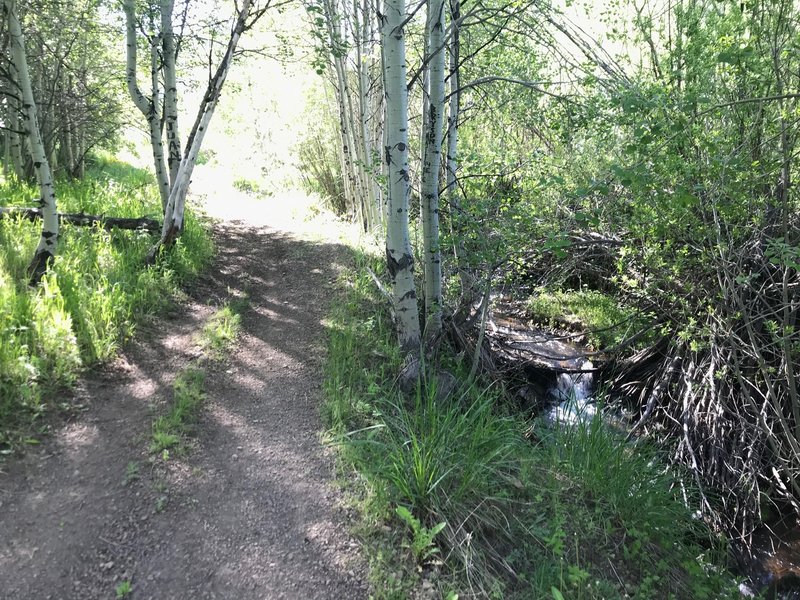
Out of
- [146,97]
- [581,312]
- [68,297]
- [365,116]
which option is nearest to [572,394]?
[581,312]

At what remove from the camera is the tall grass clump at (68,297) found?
3684 millimetres

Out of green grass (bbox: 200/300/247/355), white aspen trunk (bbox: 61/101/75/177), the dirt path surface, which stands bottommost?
the dirt path surface

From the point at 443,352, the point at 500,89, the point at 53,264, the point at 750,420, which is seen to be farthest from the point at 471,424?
the point at 53,264

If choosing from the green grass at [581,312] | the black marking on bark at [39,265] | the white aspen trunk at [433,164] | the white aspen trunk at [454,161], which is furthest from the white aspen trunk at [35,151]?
the green grass at [581,312]

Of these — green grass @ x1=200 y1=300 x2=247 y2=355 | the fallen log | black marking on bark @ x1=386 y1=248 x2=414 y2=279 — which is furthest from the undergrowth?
the fallen log

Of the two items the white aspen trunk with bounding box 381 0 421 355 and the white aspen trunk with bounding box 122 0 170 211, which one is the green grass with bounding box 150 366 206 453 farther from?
the white aspen trunk with bounding box 122 0 170 211

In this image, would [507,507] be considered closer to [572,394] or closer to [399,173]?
[572,394]

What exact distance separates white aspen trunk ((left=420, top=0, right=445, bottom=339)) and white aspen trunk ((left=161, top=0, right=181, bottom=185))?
12.8 ft

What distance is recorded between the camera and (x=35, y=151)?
5.10 metres

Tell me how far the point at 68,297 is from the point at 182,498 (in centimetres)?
257

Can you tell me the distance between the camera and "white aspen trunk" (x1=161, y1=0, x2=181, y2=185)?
21.8 ft

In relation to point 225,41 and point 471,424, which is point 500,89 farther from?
point 225,41

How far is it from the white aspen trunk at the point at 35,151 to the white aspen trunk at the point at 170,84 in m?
1.90

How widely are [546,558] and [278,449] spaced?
6.47 feet
